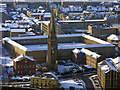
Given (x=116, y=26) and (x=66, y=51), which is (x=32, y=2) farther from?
(x=66, y=51)

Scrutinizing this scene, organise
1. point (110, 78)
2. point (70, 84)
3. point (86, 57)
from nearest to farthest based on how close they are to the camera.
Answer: point (70, 84), point (110, 78), point (86, 57)

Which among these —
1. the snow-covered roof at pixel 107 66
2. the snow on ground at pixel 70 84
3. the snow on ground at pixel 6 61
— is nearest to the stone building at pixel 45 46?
the snow on ground at pixel 6 61

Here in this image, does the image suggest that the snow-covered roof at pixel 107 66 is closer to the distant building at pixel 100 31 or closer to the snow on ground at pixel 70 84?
the snow on ground at pixel 70 84

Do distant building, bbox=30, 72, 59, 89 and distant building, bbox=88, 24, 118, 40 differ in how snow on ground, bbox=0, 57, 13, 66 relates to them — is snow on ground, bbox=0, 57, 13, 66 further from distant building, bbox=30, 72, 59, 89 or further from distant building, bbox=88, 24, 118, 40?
distant building, bbox=88, 24, 118, 40

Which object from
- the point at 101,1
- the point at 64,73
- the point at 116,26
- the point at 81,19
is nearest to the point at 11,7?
the point at 101,1

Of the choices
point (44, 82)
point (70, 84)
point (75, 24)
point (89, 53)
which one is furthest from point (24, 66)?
point (75, 24)

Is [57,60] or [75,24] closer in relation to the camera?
[57,60]

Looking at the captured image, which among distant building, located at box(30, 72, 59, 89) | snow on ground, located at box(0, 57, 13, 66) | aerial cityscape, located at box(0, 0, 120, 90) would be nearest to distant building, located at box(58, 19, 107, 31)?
aerial cityscape, located at box(0, 0, 120, 90)

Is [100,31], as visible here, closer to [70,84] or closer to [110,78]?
[110,78]
